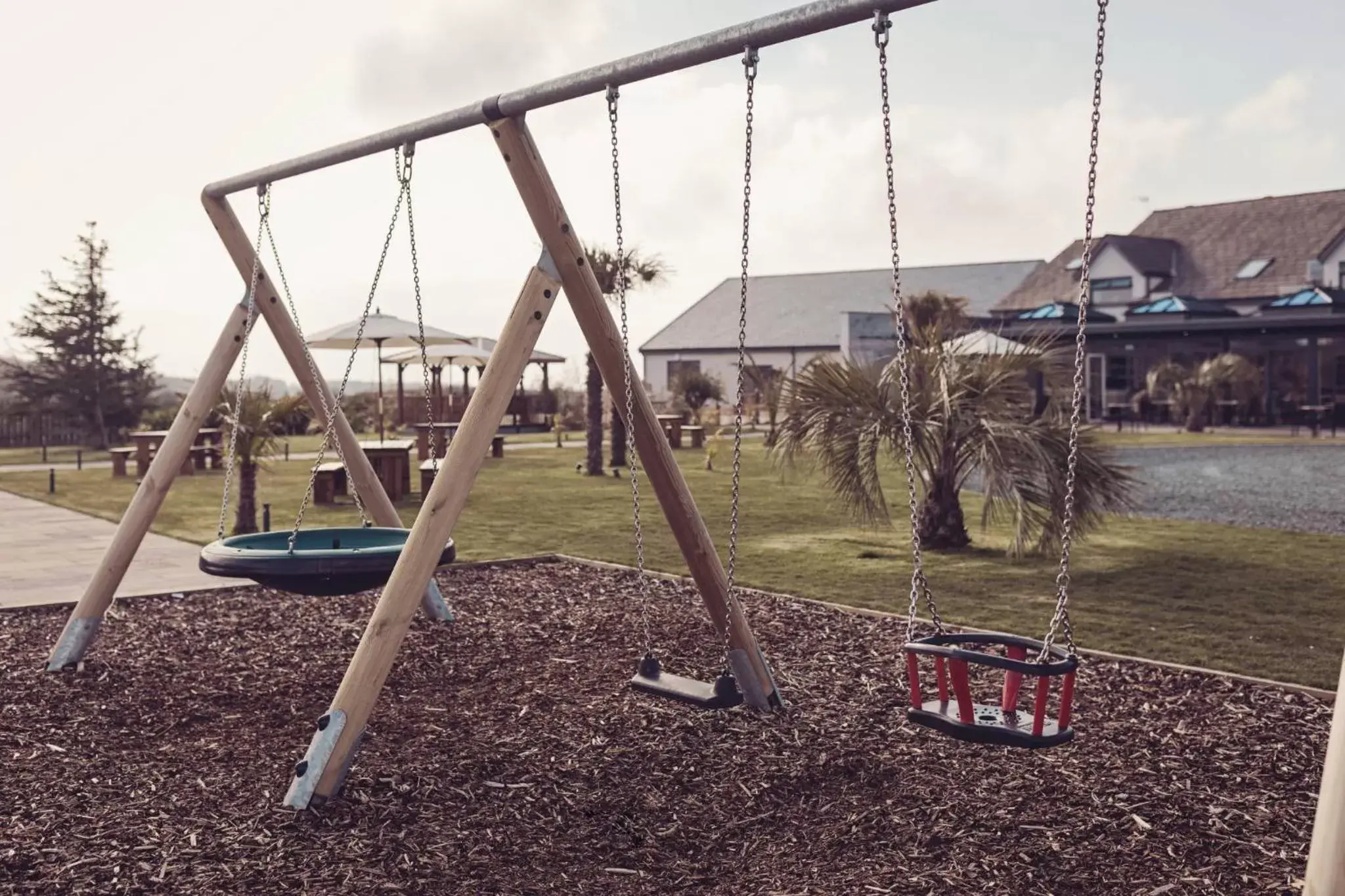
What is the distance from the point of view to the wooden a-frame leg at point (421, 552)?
4.25 metres

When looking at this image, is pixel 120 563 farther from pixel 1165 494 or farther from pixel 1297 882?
pixel 1165 494

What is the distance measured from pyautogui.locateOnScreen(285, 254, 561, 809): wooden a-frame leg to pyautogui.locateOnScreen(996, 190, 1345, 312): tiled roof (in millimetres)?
32254

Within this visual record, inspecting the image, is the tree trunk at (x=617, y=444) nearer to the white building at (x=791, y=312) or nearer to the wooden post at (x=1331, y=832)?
the wooden post at (x=1331, y=832)

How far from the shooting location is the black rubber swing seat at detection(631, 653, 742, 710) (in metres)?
4.52

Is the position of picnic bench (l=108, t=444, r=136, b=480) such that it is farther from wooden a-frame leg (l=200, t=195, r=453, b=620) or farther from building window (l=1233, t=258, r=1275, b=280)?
building window (l=1233, t=258, r=1275, b=280)

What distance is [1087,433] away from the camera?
9234 mm

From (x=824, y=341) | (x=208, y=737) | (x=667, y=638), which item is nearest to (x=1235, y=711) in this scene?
(x=667, y=638)

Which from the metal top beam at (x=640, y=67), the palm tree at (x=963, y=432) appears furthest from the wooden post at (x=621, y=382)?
the palm tree at (x=963, y=432)

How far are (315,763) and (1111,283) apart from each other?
119 feet

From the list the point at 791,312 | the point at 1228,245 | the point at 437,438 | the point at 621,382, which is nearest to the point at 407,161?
the point at 621,382

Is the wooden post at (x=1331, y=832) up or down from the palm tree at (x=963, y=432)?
down

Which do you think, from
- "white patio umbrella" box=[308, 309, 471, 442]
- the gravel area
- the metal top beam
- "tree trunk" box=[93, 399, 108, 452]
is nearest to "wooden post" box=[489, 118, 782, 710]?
the metal top beam

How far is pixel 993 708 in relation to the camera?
13.1 feet

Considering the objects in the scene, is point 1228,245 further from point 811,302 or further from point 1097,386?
point 811,302
